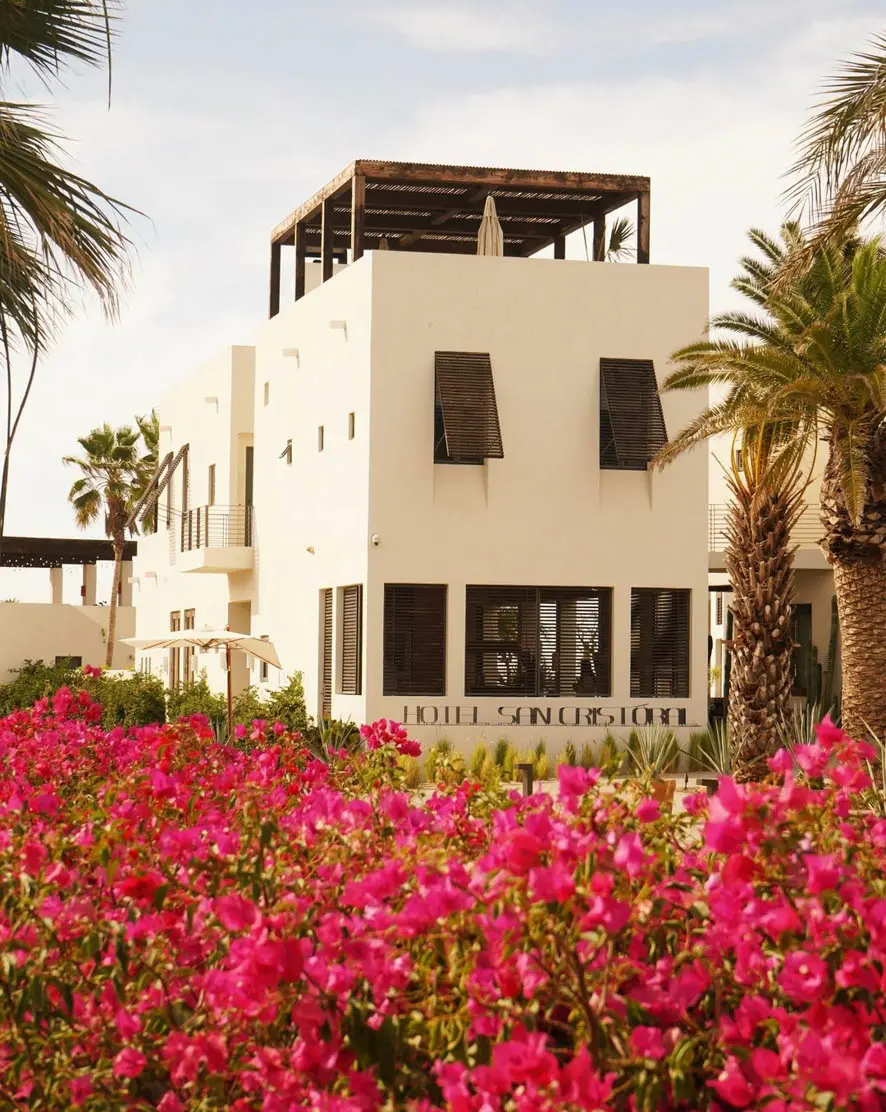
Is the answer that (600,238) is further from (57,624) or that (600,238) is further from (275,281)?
(57,624)

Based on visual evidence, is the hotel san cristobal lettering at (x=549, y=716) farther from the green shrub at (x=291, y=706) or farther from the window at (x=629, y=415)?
the window at (x=629, y=415)

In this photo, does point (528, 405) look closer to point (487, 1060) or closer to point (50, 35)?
point (50, 35)

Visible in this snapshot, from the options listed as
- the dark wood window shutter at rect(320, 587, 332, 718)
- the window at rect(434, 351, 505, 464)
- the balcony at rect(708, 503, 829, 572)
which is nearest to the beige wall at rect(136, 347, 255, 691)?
the dark wood window shutter at rect(320, 587, 332, 718)

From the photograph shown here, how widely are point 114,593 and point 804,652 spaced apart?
2570cm

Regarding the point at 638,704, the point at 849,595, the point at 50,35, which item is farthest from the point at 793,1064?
the point at 638,704

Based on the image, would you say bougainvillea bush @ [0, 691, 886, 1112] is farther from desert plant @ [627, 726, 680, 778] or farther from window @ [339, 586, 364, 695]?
window @ [339, 586, 364, 695]

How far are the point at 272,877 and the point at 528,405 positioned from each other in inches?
839

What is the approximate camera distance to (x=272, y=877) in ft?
12.6

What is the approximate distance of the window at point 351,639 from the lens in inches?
977

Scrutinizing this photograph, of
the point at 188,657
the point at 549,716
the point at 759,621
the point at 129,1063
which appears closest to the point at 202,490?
the point at 188,657

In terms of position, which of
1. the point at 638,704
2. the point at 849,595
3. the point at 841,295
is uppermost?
the point at 841,295

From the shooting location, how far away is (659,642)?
25.3 metres

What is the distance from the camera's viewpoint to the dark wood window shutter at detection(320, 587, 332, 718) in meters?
26.3

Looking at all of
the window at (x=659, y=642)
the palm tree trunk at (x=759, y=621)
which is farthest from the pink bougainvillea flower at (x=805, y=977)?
the window at (x=659, y=642)
